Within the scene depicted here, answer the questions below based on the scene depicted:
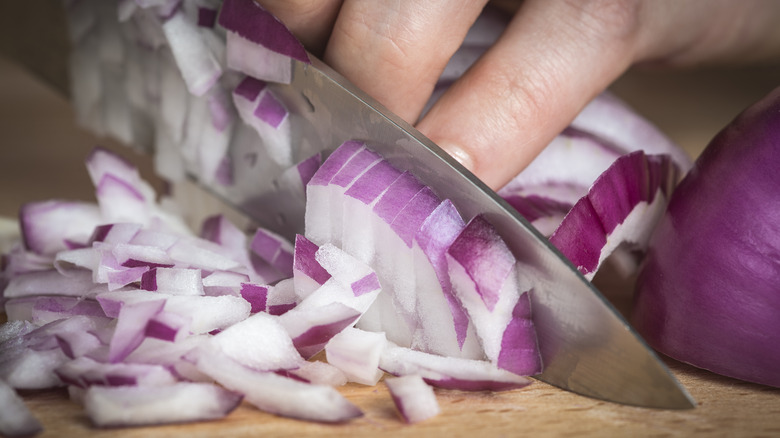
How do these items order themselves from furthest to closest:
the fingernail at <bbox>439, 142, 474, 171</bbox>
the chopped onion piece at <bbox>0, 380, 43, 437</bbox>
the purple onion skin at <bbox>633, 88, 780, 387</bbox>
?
the fingernail at <bbox>439, 142, 474, 171</bbox>, the purple onion skin at <bbox>633, 88, 780, 387</bbox>, the chopped onion piece at <bbox>0, 380, 43, 437</bbox>

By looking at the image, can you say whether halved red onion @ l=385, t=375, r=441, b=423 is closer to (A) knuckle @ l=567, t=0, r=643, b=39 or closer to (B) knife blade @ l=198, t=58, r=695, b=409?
(B) knife blade @ l=198, t=58, r=695, b=409

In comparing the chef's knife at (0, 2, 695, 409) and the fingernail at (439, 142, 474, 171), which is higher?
the fingernail at (439, 142, 474, 171)

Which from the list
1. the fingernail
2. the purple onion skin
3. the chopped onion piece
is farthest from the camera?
the fingernail

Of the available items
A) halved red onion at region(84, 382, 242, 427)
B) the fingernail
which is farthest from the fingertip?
halved red onion at region(84, 382, 242, 427)

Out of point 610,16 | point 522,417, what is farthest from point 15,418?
point 610,16

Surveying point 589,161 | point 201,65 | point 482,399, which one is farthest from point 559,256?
point 201,65

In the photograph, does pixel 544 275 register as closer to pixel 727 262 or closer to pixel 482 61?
pixel 727 262
